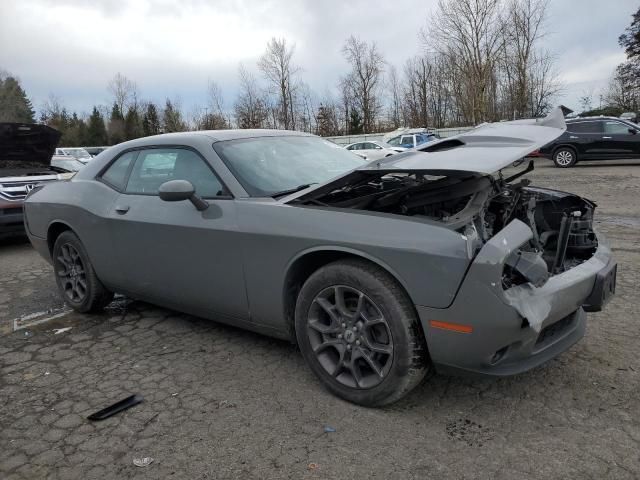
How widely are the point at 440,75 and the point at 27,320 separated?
41.9 meters

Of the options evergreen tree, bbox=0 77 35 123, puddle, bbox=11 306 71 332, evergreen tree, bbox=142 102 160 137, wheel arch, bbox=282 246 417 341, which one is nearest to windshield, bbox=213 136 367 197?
wheel arch, bbox=282 246 417 341

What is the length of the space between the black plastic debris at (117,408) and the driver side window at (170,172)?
1.32 meters

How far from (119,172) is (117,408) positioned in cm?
204

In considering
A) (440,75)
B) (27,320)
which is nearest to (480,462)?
→ (27,320)

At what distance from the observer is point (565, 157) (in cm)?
1688

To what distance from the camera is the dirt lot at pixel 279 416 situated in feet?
7.36

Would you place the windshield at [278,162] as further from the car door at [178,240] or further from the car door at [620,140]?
the car door at [620,140]

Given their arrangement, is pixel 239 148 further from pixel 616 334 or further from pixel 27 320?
pixel 616 334

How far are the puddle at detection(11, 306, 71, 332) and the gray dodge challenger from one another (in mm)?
756

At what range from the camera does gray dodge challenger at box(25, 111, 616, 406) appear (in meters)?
2.37

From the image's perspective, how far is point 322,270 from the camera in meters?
2.74

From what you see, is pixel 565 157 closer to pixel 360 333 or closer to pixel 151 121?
pixel 360 333

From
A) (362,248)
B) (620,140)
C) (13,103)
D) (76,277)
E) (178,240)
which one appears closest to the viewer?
(362,248)

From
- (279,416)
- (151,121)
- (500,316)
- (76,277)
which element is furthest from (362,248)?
(151,121)
